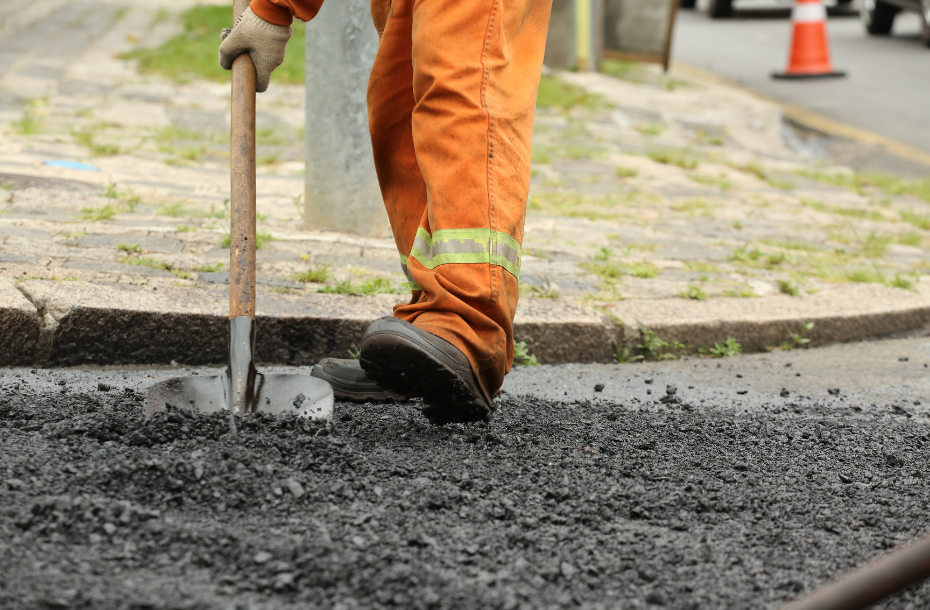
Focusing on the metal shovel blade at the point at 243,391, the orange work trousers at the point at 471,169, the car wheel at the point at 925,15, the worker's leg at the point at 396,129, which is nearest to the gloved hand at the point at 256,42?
the worker's leg at the point at 396,129

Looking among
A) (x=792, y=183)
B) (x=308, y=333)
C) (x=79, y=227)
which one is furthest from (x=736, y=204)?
(x=79, y=227)

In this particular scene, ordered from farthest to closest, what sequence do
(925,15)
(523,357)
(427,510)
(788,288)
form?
(925,15) < (788,288) < (523,357) < (427,510)

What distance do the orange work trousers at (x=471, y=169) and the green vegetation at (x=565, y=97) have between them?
5.03 m

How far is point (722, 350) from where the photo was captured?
9.86 feet

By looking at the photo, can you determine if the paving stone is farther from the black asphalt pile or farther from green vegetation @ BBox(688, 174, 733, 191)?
Answer: green vegetation @ BBox(688, 174, 733, 191)

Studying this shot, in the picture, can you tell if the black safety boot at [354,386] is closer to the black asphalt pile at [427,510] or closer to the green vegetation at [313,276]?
the black asphalt pile at [427,510]

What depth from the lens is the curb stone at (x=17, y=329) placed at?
229 centimetres

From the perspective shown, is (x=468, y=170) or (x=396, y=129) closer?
(x=468, y=170)

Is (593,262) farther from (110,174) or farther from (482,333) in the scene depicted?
(110,174)

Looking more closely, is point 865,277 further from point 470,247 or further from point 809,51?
point 809,51

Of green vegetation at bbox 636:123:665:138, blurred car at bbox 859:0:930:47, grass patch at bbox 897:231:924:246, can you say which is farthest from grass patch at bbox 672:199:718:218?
blurred car at bbox 859:0:930:47

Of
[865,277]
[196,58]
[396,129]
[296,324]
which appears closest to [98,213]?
[296,324]

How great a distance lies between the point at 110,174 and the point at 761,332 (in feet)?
9.67

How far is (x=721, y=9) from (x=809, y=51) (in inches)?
276
